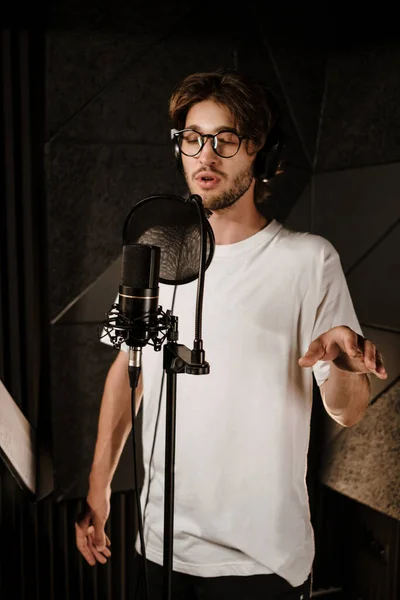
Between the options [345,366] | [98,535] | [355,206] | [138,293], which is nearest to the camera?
[138,293]

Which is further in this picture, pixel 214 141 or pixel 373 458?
pixel 373 458

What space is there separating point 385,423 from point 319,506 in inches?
22.5

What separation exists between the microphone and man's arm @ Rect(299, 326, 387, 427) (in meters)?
0.33

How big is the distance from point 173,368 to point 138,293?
0.17 m

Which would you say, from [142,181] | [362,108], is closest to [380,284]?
[362,108]

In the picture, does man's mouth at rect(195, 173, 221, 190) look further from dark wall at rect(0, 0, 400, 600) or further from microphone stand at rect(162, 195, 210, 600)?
dark wall at rect(0, 0, 400, 600)

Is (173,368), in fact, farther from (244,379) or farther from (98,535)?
(98,535)

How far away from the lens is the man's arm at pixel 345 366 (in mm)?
1156

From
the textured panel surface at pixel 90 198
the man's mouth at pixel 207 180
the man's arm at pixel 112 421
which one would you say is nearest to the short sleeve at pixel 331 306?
the man's mouth at pixel 207 180

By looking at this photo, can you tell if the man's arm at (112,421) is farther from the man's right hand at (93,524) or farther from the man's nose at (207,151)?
the man's nose at (207,151)

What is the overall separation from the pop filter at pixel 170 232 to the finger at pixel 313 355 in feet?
0.99

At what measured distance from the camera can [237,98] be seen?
58.7 inches

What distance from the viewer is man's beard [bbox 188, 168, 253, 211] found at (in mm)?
1509

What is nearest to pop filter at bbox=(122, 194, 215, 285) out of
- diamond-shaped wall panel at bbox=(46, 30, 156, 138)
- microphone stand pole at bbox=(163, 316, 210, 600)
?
microphone stand pole at bbox=(163, 316, 210, 600)
